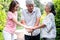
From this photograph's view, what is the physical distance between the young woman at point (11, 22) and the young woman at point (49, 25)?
0.84ft

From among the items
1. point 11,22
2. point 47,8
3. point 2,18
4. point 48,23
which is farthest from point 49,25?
point 2,18

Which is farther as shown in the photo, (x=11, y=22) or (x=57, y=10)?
(x=57, y=10)

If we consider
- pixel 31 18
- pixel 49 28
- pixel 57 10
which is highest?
pixel 57 10

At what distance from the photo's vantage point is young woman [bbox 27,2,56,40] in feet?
9.04

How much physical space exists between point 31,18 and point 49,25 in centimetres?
24

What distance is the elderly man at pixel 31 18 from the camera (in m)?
2.73

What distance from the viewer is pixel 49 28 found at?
2.78 meters

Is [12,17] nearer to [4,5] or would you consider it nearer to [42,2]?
[4,5]

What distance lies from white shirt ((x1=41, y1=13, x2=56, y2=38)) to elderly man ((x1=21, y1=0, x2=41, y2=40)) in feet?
0.25

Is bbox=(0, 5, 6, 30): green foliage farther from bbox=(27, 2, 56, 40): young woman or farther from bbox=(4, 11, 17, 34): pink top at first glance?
bbox=(27, 2, 56, 40): young woman

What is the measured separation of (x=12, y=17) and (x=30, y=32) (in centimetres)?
29

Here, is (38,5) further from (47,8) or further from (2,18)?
(2,18)

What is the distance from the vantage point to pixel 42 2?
2.79m

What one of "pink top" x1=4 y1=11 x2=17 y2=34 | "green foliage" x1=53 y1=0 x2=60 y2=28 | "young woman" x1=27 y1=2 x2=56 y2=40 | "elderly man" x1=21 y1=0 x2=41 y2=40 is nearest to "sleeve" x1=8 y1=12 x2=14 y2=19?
"pink top" x1=4 y1=11 x2=17 y2=34
